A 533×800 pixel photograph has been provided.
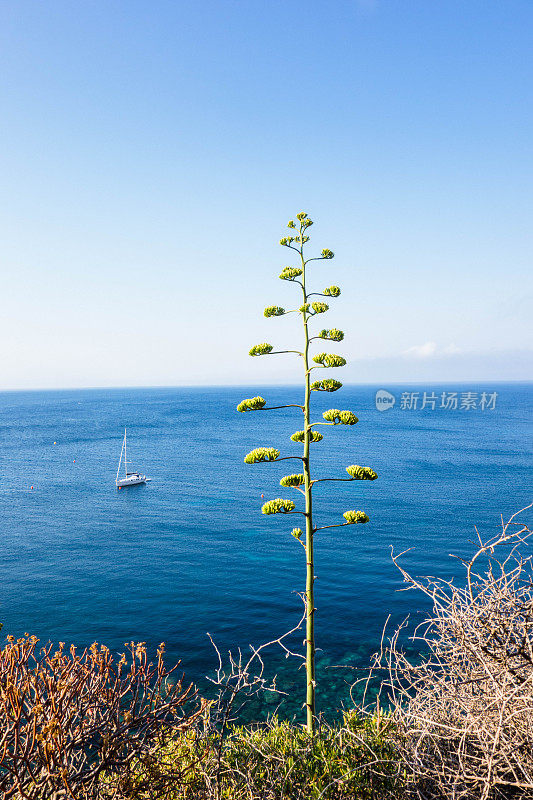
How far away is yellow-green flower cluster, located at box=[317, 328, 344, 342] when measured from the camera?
10.6m

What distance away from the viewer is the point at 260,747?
27.6 feet

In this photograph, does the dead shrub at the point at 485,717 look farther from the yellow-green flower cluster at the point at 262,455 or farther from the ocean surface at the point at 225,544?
the ocean surface at the point at 225,544

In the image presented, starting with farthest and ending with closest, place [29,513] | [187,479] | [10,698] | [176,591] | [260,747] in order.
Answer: [187,479], [29,513], [176,591], [260,747], [10,698]

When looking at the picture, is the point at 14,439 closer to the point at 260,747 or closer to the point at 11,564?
the point at 11,564

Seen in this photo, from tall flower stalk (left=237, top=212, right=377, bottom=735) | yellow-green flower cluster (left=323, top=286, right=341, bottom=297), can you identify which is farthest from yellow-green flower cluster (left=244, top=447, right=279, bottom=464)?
yellow-green flower cluster (left=323, top=286, right=341, bottom=297)

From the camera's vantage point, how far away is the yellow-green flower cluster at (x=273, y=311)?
1104cm

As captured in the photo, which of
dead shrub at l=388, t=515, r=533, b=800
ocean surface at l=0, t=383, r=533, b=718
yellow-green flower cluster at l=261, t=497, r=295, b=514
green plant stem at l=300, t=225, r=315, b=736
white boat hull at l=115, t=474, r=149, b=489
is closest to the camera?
dead shrub at l=388, t=515, r=533, b=800

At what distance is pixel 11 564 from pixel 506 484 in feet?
217

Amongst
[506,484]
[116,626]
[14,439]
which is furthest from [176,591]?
[14,439]

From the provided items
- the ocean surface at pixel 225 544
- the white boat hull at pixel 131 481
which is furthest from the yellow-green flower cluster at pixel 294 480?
the white boat hull at pixel 131 481

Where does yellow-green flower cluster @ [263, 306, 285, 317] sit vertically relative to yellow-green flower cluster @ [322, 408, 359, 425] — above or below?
above

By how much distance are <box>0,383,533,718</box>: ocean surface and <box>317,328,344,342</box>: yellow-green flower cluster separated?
1758 cm

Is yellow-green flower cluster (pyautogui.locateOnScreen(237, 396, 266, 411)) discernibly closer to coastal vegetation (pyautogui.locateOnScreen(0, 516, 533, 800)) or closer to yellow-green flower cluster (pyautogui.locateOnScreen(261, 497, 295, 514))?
yellow-green flower cluster (pyautogui.locateOnScreen(261, 497, 295, 514))

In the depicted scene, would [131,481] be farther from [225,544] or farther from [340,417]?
[340,417]
